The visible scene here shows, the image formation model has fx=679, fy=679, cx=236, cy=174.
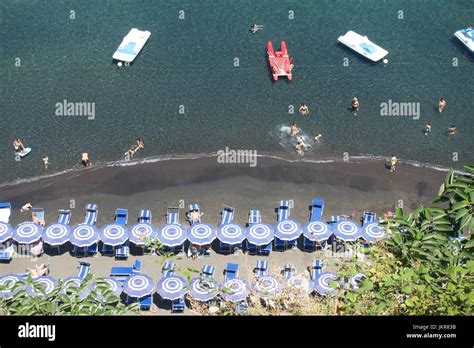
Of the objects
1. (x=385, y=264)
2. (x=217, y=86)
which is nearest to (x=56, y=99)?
(x=217, y=86)

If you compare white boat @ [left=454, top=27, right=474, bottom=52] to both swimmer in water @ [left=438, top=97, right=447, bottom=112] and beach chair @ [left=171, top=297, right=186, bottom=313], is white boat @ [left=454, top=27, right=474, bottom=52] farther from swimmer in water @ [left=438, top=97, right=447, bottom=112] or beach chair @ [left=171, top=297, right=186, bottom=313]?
beach chair @ [left=171, top=297, right=186, bottom=313]

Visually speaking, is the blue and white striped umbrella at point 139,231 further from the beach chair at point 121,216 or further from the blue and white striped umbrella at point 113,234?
the beach chair at point 121,216

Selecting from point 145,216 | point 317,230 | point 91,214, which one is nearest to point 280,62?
point 317,230

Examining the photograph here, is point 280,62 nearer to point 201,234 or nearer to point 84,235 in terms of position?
point 201,234

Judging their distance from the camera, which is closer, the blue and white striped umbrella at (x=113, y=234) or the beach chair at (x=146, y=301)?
the beach chair at (x=146, y=301)

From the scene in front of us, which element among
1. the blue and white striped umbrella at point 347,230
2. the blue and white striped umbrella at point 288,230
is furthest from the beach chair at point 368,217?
the blue and white striped umbrella at point 288,230

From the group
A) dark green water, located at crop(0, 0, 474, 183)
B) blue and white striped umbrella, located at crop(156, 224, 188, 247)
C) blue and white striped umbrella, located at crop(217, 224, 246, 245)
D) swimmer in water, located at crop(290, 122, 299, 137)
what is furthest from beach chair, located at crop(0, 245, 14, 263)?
swimmer in water, located at crop(290, 122, 299, 137)
